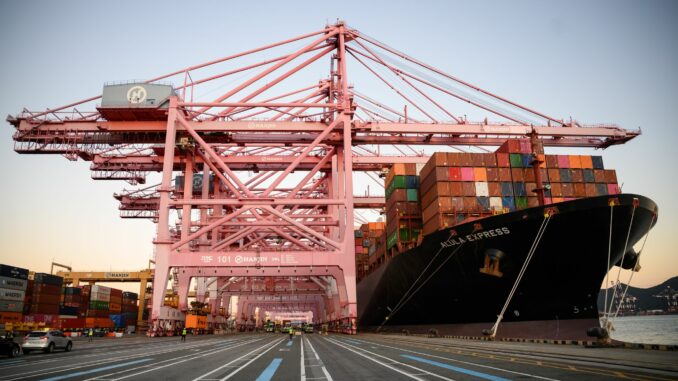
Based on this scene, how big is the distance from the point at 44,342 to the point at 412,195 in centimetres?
2360

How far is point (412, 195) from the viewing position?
106 ft

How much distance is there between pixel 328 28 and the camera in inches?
1313

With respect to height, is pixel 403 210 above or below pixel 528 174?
below

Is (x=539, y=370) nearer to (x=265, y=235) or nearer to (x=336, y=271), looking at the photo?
(x=336, y=271)

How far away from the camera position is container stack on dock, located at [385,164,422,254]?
30.9 m

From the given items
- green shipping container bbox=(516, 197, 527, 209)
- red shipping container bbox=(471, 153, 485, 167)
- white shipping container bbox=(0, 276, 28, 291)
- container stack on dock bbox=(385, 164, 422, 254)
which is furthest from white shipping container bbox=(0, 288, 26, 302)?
green shipping container bbox=(516, 197, 527, 209)

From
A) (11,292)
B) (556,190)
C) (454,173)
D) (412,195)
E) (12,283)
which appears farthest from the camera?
(12,283)

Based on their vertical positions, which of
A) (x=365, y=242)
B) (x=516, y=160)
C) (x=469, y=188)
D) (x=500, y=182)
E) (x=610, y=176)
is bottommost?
(x=365, y=242)

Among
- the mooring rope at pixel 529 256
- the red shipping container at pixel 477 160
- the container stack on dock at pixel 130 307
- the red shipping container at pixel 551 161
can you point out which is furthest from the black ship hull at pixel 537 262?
the container stack on dock at pixel 130 307

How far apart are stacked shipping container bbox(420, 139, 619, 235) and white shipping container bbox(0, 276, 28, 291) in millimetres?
35776

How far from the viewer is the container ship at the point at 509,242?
62.3 ft

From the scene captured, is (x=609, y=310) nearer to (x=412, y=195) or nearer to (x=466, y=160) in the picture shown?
(x=466, y=160)

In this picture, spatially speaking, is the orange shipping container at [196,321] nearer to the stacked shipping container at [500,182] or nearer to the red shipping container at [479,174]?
the stacked shipping container at [500,182]

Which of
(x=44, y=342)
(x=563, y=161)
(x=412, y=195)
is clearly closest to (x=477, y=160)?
(x=563, y=161)
